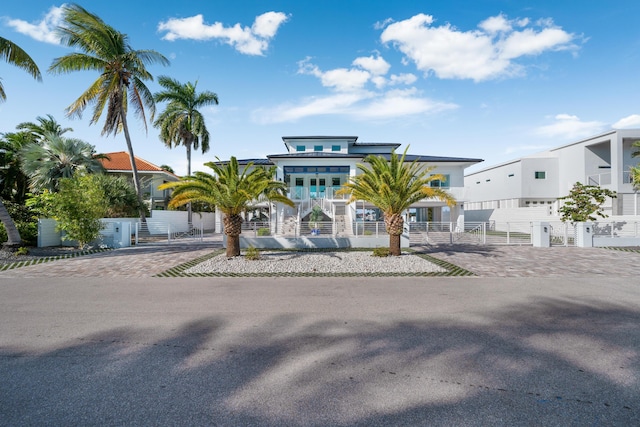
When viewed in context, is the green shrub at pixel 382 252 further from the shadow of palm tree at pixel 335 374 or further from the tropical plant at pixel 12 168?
the tropical plant at pixel 12 168

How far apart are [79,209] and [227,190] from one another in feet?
29.6

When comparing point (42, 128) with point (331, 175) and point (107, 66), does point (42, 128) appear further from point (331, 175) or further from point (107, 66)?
point (331, 175)

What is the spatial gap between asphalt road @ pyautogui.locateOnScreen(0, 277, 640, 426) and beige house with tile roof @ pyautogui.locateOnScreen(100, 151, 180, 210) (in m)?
25.3

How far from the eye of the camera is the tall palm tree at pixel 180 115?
27.2 m

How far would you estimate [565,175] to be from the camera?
29.8m

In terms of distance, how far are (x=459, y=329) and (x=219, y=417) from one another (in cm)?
395

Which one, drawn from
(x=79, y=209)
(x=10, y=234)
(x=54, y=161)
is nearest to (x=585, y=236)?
(x=79, y=209)

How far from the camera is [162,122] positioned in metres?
27.1

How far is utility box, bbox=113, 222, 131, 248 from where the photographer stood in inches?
717

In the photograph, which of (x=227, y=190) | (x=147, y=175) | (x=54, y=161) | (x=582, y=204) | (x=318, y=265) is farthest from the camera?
(x=147, y=175)

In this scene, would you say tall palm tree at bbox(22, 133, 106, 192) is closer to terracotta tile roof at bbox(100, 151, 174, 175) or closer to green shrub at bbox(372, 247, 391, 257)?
terracotta tile roof at bbox(100, 151, 174, 175)

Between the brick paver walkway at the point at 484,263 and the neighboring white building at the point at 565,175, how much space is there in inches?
460

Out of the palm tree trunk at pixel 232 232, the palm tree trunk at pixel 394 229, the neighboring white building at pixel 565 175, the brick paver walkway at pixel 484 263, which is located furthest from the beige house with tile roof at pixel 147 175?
the neighboring white building at pixel 565 175

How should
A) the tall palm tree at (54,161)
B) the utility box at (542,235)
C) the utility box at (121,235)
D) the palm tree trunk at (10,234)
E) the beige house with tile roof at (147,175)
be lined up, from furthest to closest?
the beige house with tile roof at (147,175)
the tall palm tree at (54,161)
the utility box at (121,235)
the utility box at (542,235)
the palm tree trunk at (10,234)
